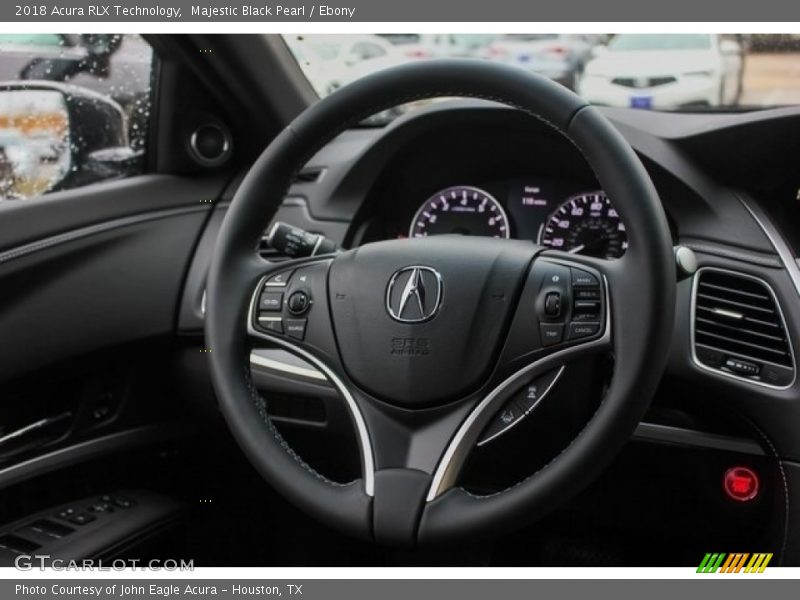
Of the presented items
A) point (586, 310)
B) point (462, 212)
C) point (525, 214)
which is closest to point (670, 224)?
point (525, 214)

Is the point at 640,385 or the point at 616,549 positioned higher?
the point at 640,385

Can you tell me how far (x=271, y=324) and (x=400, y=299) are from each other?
0.66ft

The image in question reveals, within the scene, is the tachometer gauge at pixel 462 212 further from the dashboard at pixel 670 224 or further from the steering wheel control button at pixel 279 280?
the steering wheel control button at pixel 279 280

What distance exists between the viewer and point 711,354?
5.24 ft

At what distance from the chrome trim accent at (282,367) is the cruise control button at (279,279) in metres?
0.22

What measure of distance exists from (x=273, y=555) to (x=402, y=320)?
0.99 m

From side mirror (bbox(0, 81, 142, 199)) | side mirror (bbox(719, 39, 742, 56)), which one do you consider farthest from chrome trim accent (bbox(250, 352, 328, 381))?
side mirror (bbox(719, 39, 742, 56))

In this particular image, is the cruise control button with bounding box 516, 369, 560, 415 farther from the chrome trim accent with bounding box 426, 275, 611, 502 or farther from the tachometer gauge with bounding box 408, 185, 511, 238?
the tachometer gauge with bounding box 408, 185, 511, 238

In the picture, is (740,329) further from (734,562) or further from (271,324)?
(271,324)

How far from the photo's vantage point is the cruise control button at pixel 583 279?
127 centimetres

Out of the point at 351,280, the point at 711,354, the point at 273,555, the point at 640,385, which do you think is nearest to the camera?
the point at 640,385

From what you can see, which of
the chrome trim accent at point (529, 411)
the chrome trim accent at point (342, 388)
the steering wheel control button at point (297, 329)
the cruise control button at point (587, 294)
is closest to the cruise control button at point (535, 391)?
the chrome trim accent at point (529, 411)

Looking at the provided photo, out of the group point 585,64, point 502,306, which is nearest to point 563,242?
point 585,64
